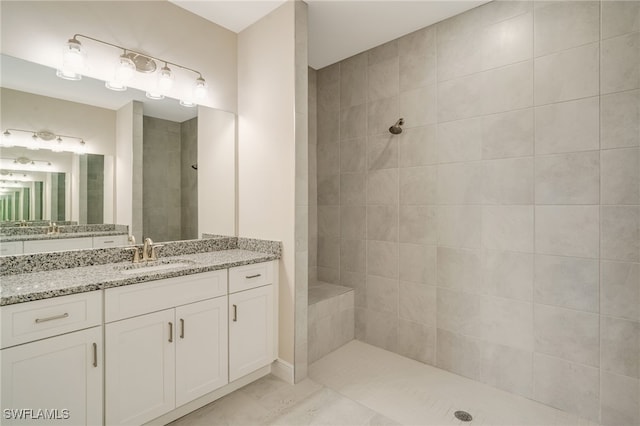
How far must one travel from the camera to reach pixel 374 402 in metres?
1.95

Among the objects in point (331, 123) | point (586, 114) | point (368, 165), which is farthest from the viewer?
point (331, 123)

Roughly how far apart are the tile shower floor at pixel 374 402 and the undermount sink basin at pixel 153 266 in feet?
2.84

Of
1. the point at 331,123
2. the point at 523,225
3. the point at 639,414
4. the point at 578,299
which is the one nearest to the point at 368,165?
the point at 331,123

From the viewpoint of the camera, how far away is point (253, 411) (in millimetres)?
1827

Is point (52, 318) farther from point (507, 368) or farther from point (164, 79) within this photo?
point (507, 368)

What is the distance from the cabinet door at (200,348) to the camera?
1.68 metres

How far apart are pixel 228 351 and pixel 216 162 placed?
141cm

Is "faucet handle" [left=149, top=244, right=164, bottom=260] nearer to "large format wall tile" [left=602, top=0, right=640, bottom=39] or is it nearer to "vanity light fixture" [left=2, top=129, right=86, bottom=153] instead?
"vanity light fixture" [left=2, top=129, right=86, bottom=153]

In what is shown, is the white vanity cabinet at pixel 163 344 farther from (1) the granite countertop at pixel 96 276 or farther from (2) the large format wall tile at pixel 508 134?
(2) the large format wall tile at pixel 508 134

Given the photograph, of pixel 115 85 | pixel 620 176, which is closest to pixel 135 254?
pixel 115 85

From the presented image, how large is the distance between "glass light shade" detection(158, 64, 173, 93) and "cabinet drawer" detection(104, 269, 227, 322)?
4.27 feet

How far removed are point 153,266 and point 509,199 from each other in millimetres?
2348

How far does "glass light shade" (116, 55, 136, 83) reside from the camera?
1.88 meters

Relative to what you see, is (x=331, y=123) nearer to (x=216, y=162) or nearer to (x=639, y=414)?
(x=216, y=162)
